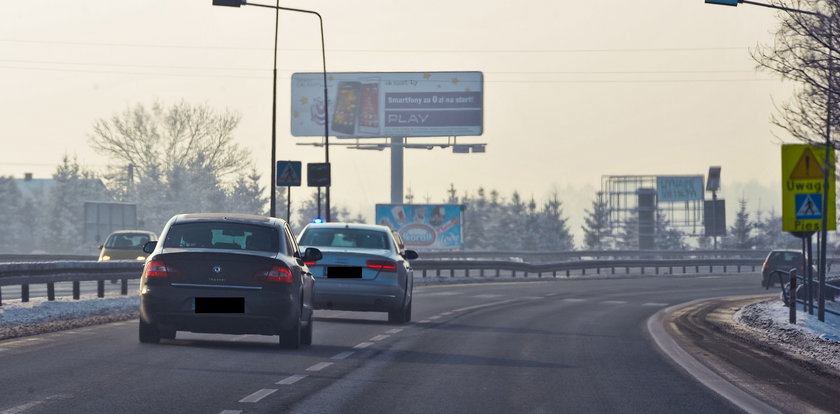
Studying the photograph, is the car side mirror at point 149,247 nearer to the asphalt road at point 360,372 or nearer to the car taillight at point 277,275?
the asphalt road at point 360,372

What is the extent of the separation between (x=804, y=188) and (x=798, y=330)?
2.42 metres

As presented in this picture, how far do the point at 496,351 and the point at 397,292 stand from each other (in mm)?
4735

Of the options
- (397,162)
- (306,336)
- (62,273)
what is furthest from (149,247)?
(397,162)

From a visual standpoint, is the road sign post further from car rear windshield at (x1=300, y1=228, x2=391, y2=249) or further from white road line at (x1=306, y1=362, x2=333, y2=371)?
white road line at (x1=306, y1=362, x2=333, y2=371)

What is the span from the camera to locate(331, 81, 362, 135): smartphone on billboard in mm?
76438

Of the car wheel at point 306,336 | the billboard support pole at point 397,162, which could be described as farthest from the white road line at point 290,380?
the billboard support pole at point 397,162

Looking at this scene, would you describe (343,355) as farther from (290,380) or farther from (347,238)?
(347,238)

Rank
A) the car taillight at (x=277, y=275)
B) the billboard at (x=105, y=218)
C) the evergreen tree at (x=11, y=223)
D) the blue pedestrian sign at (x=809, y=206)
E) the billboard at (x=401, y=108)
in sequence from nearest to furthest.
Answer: the car taillight at (x=277, y=275) < the blue pedestrian sign at (x=809, y=206) < the billboard at (x=105, y=218) < the billboard at (x=401, y=108) < the evergreen tree at (x=11, y=223)

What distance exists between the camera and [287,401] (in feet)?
34.9

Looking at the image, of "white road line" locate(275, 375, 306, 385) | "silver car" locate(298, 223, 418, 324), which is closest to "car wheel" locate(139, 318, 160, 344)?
"white road line" locate(275, 375, 306, 385)

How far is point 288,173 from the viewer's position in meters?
33.9

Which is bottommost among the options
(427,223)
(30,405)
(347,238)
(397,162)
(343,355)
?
(343,355)

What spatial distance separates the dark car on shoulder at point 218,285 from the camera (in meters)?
15.1

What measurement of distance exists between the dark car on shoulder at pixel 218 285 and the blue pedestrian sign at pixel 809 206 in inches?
383
